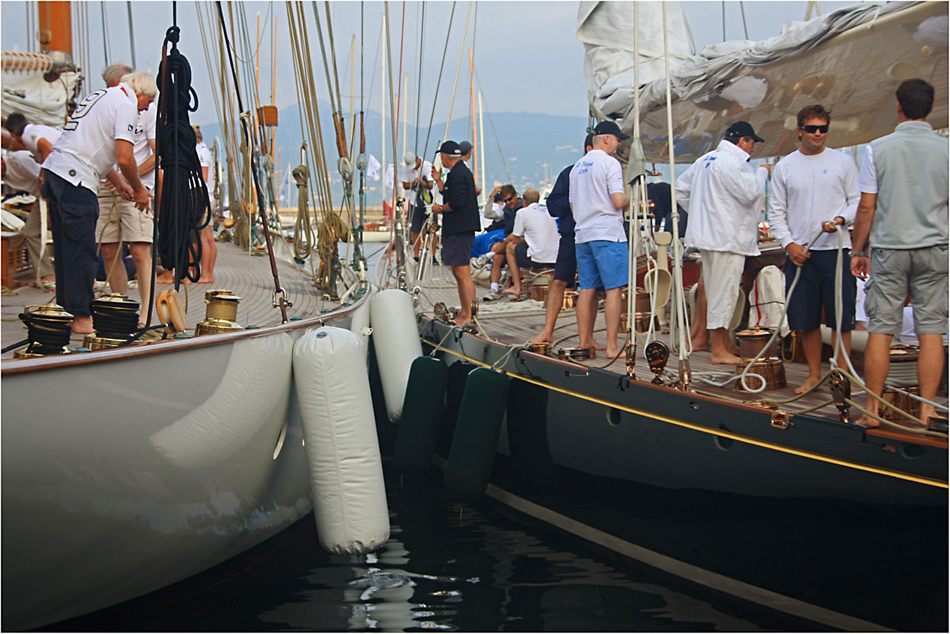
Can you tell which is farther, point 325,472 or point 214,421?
point 325,472

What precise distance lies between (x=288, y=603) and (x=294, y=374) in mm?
1008

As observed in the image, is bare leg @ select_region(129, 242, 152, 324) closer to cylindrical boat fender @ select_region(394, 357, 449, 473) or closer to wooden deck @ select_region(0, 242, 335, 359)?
wooden deck @ select_region(0, 242, 335, 359)

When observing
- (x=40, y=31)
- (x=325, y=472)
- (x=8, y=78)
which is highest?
(x=40, y=31)

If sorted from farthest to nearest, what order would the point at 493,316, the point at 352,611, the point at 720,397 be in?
the point at 493,316 < the point at 352,611 < the point at 720,397

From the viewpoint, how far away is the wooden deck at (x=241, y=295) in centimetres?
518

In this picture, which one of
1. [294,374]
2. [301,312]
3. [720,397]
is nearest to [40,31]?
[301,312]

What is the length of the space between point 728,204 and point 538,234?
3.91 metres

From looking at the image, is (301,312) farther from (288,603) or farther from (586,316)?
(288,603)

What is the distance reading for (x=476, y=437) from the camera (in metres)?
4.66

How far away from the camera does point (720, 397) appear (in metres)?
3.48

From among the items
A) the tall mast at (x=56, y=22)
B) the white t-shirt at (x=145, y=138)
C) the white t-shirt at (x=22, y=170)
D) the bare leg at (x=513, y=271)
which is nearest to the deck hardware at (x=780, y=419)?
the white t-shirt at (x=145, y=138)

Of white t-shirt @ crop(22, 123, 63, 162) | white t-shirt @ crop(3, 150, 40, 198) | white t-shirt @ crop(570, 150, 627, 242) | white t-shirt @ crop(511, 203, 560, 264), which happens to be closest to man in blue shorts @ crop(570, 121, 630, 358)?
white t-shirt @ crop(570, 150, 627, 242)

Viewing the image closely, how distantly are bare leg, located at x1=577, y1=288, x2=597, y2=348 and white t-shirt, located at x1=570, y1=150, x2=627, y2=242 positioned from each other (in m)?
0.31

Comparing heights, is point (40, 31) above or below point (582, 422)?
above
